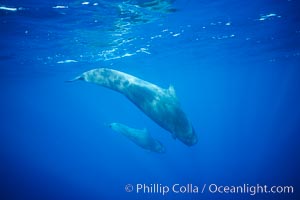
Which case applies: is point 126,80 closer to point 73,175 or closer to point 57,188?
point 57,188

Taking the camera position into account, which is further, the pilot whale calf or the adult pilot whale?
the pilot whale calf

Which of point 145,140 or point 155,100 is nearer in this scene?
point 155,100

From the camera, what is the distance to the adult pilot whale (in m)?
8.39

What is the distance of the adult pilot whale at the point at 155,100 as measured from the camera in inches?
330

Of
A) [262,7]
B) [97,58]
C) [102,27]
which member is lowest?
[97,58]

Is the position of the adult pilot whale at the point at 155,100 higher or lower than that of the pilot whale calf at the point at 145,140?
higher

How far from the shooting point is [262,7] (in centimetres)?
1552

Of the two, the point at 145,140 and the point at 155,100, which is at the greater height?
the point at 155,100

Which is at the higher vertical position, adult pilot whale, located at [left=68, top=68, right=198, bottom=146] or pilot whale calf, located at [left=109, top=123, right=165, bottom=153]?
adult pilot whale, located at [left=68, top=68, right=198, bottom=146]

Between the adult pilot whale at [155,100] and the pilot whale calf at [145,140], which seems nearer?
the adult pilot whale at [155,100]

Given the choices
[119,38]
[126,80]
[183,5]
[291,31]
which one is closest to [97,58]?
[119,38]

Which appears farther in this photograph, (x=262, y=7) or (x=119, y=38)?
(x=119, y=38)

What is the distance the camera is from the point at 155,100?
855 centimetres

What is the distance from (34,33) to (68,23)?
2.81 metres
